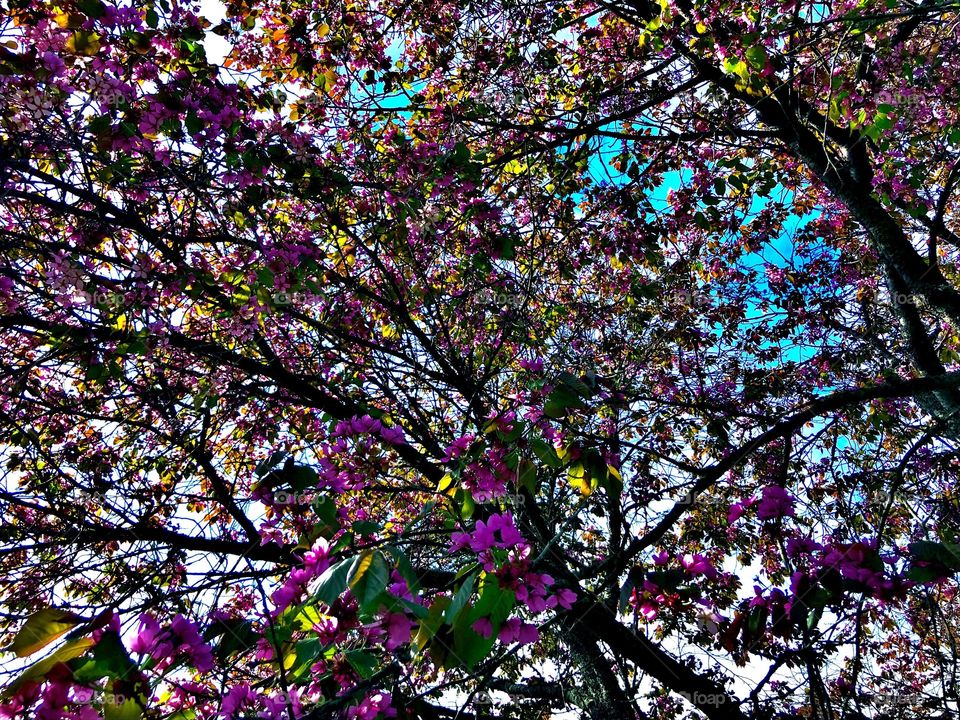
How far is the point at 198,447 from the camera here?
3729 mm

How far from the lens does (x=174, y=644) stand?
6.52 ft

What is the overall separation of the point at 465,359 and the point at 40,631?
3662 mm

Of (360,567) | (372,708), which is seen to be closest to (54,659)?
(360,567)

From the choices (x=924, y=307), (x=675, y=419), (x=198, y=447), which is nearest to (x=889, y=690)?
(x=675, y=419)

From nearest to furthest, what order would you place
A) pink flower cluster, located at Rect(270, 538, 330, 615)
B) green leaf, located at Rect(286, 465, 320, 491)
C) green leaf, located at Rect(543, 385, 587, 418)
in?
pink flower cluster, located at Rect(270, 538, 330, 615), green leaf, located at Rect(543, 385, 587, 418), green leaf, located at Rect(286, 465, 320, 491)

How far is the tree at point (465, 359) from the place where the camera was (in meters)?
2.29

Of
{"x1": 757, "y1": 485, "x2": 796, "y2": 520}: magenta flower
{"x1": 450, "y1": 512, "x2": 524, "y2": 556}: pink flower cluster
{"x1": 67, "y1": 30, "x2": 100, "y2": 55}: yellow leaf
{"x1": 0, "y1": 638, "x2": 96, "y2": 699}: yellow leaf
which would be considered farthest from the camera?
{"x1": 67, "y1": 30, "x2": 100, "y2": 55}: yellow leaf

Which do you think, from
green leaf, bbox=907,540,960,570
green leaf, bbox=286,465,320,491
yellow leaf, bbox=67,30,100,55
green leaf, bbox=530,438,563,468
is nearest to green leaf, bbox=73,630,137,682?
green leaf, bbox=286,465,320,491

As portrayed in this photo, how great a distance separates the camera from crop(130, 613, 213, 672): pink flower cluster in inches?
76.4

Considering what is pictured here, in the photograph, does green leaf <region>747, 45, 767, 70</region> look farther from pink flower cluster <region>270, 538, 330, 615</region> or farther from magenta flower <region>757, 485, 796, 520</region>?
pink flower cluster <region>270, 538, 330, 615</region>

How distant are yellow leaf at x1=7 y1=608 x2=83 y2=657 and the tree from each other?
0.02 meters

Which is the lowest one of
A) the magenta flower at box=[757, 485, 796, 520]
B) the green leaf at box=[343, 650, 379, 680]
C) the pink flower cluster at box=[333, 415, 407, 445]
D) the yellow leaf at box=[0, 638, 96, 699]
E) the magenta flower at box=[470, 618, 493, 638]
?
the yellow leaf at box=[0, 638, 96, 699]

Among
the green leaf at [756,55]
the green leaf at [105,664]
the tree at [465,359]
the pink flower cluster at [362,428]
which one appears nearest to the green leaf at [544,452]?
the tree at [465,359]

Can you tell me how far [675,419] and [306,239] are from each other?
3.23 m
